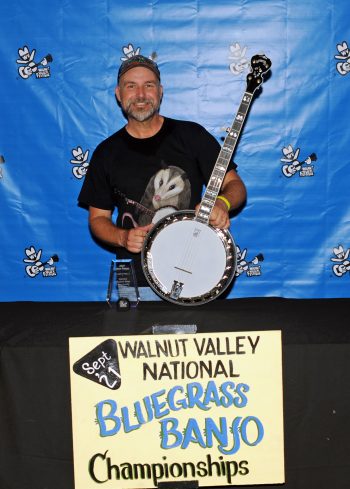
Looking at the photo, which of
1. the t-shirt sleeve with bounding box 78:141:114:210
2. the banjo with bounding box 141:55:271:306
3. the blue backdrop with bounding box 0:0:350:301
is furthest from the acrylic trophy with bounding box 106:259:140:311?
the blue backdrop with bounding box 0:0:350:301

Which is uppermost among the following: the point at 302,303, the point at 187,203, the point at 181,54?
the point at 181,54

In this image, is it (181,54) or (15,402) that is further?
(181,54)

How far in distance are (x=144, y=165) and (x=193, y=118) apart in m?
0.83

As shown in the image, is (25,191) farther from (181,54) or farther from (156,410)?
(156,410)

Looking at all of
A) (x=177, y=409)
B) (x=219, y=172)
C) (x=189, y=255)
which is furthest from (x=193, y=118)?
(x=177, y=409)

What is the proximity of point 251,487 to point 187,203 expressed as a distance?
989 mm

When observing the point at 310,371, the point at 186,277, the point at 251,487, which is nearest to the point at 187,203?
the point at 186,277

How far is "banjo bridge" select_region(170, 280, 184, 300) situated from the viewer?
5.81 feet

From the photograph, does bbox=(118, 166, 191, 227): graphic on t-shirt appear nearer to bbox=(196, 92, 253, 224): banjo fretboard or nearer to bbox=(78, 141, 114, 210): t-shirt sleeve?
bbox=(78, 141, 114, 210): t-shirt sleeve

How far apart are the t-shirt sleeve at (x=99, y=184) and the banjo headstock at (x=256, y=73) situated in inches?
23.1

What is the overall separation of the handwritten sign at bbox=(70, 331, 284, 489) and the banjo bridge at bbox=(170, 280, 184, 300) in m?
0.28

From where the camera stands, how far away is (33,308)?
6.10ft

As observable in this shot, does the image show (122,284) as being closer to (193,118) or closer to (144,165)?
(144,165)

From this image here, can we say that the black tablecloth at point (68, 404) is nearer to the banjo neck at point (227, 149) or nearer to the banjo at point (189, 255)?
the banjo at point (189, 255)
